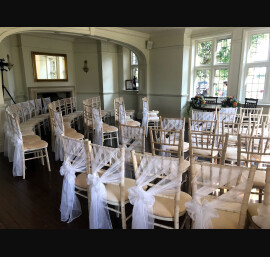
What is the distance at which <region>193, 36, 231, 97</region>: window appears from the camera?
6495 millimetres

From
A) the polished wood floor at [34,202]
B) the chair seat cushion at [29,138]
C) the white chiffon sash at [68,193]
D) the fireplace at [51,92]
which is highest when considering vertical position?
the fireplace at [51,92]

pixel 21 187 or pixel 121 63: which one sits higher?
pixel 121 63

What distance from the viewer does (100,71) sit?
26.5 feet

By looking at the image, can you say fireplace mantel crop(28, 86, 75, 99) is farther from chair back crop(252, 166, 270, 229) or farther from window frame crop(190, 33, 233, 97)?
chair back crop(252, 166, 270, 229)

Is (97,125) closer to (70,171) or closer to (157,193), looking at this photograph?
(70,171)

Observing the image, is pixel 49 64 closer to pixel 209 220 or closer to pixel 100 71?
pixel 100 71

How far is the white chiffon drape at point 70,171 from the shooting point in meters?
2.19

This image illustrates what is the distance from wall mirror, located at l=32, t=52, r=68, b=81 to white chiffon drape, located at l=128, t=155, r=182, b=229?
649cm

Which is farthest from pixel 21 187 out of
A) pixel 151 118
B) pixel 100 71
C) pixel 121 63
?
pixel 121 63

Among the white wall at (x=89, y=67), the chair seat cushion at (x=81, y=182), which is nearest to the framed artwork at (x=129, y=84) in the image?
the white wall at (x=89, y=67)

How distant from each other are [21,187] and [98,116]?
185 cm

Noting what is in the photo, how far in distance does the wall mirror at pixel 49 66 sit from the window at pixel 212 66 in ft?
15.0

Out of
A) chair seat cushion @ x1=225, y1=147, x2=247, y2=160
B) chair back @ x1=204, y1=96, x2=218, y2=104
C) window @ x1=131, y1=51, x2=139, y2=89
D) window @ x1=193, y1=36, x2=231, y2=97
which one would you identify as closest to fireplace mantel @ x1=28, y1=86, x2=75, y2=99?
window @ x1=131, y1=51, x2=139, y2=89

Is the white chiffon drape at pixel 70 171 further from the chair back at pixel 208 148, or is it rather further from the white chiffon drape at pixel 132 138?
the chair back at pixel 208 148
